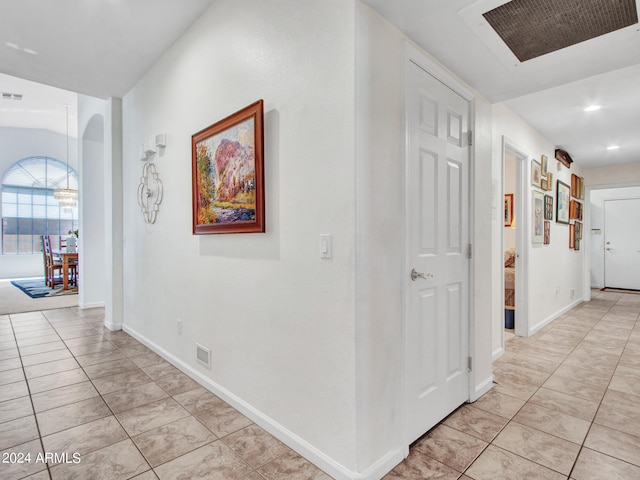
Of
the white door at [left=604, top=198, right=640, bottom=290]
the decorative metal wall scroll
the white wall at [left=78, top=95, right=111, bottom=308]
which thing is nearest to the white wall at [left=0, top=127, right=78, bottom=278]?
the white wall at [left=78, top=95, right=111, bottom=308]

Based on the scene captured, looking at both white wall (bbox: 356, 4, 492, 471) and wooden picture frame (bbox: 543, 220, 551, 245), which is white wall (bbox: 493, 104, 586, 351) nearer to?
wooden picture frame (bbox: 543, 220, 551, 245)

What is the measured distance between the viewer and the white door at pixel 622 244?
7.49 meters

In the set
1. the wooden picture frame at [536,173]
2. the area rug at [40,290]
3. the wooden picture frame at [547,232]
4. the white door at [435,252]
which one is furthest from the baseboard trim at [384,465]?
the area rug at [40,290]

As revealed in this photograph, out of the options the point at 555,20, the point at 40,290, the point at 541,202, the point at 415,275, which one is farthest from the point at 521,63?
the point at 40,290

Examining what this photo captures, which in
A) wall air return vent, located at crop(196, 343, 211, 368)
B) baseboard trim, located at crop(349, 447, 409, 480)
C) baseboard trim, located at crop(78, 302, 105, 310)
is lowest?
baseboard trim, located at crop(349, 447, 409, 480)

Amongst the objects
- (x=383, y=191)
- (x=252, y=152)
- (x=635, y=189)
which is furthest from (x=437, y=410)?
(x=635, y=189)

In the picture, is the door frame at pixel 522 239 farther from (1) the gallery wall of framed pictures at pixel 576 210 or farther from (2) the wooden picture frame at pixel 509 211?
(1) the gallery wall of framed pictures at pixel 576 210

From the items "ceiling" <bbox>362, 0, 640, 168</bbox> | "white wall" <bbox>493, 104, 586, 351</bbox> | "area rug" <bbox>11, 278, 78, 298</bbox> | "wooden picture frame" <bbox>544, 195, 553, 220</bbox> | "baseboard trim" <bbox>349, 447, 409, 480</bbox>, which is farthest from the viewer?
"area rug" <bbox>11, 278, 78, 298</bbox>

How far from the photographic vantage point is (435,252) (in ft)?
6.43

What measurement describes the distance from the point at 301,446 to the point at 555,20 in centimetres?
239

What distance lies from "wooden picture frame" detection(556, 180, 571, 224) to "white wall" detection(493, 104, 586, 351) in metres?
0.09

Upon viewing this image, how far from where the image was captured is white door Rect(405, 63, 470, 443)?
1781 mm

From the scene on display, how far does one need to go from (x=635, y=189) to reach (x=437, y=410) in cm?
860

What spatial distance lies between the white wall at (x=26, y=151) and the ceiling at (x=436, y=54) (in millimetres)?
6529
